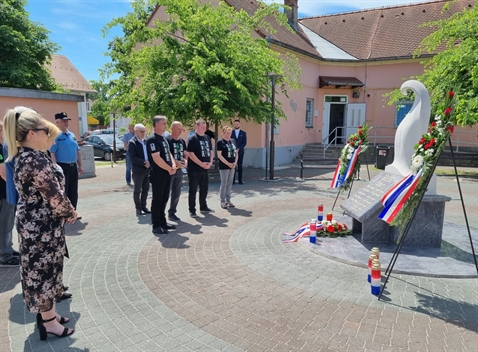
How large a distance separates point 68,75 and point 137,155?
4117 centimetres

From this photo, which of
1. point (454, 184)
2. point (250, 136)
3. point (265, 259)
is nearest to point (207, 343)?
point (265, 259)

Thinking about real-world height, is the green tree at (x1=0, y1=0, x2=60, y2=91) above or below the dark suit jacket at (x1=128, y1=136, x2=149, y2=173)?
above

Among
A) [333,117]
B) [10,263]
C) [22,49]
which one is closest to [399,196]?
[10,263]

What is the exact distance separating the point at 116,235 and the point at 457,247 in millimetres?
5772

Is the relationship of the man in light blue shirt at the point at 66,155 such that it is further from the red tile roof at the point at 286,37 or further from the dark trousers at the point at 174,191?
the red tile roof at the point at 286,37

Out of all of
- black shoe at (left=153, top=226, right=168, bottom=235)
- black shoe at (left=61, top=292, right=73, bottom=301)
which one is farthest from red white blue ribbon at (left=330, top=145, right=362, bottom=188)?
black shoe at (left=61, top=292, right=73, bottom=301)

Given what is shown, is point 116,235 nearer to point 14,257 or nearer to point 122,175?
point 14,257

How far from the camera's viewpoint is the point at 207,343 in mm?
3174

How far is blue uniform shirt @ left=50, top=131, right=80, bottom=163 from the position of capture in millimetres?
6395

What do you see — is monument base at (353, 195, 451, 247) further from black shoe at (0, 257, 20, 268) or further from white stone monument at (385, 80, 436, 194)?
black shoe at (0, 257, 20, 268)

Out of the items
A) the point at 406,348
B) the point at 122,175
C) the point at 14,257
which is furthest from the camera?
the point at 122,175

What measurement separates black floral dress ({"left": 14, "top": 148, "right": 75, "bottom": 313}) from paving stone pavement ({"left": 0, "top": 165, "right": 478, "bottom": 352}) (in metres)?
0.52

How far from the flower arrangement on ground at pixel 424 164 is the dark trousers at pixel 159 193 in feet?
12.5

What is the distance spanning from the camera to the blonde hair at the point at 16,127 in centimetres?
294
